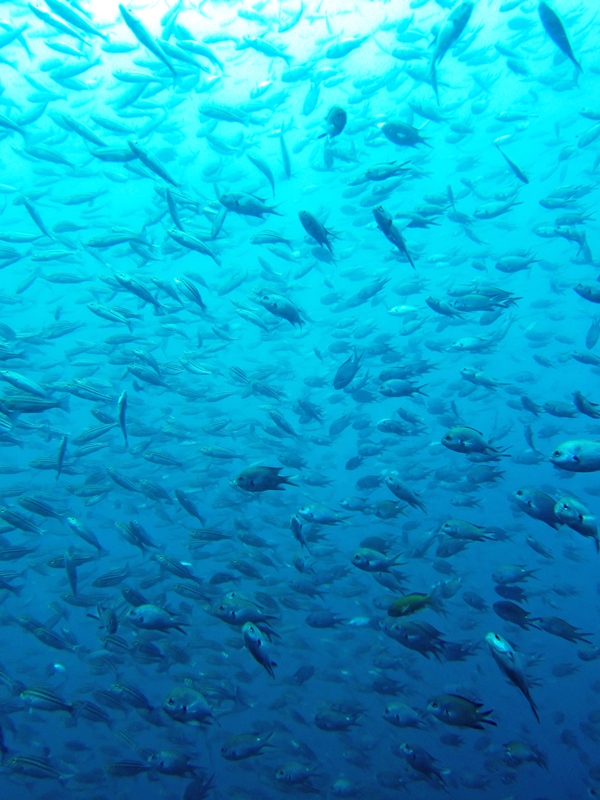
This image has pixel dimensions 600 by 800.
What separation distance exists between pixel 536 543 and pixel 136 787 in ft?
41.6

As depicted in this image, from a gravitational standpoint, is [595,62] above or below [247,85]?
above

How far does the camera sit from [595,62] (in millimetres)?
30156

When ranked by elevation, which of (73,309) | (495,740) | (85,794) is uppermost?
(85,794)

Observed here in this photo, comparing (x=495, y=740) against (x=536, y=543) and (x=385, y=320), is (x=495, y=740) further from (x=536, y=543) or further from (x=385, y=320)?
(x=385, y=320)

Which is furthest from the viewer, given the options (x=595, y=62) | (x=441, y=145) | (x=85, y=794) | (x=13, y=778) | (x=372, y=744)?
(x=441, y=145)

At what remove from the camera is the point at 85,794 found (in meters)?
10.8

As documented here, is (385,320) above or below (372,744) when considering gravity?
below

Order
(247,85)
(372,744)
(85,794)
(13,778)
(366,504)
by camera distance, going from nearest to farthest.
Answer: (366,504)
(85,794)
(13,778)
(372,744)
(247,85)

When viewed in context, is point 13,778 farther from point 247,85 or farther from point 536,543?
point 247,85

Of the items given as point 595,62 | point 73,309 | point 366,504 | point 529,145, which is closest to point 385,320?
point 529,145

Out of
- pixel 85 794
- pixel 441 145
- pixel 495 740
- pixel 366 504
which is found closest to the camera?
pixel 366 504

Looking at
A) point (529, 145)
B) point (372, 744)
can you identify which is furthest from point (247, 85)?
point (372, 744)

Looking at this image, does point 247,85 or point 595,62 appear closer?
point 595,62

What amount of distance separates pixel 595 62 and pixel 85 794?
4492 cm
